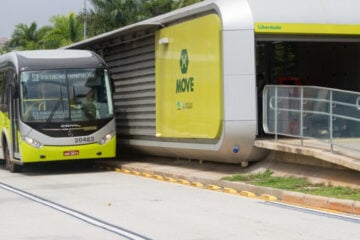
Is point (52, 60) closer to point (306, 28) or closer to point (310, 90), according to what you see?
point (306, 28)

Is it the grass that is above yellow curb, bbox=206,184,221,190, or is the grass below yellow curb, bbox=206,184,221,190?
above

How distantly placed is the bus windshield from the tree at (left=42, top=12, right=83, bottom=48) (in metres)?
39.7

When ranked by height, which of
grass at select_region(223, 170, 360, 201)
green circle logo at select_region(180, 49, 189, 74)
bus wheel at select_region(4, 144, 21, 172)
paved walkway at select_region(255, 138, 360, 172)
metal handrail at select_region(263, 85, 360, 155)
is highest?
green circle logo at select_region(180, 49, 189, 74)

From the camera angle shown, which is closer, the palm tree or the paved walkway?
the paved walkway

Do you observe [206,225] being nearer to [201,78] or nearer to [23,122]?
[201,78]

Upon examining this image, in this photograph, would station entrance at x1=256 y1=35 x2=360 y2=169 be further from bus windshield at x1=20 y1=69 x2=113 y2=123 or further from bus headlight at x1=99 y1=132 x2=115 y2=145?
bus windshield at x1=20 y1=69 x2=113 y2=123

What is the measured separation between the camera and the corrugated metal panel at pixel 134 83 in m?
19.0

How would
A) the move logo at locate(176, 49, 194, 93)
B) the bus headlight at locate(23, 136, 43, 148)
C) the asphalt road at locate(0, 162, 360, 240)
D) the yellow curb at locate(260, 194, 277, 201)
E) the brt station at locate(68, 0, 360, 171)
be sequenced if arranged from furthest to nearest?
the bus headlight at locate(23, 136, 43, 148)
the move logo at locate(176, 49, 194, 93)
the brt station at locate(68, 0, 360, 171)
the yellow curb at locate(260, 194, 277, 201)
the asphalt road at locate(0, 162, 360, 240)

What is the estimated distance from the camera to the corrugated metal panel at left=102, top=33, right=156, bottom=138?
19.0 m

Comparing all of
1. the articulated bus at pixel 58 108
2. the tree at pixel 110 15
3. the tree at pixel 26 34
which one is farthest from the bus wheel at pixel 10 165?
the tree at pixel 26 34

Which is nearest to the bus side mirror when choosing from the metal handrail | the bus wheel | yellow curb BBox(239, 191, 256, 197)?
the bus wheel

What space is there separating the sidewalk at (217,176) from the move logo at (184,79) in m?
2.00

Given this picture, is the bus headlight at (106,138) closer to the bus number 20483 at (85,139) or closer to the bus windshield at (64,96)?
the bus number 20483 at (85,139)

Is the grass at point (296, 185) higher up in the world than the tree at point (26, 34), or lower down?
lower down
